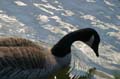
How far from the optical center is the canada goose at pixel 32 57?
362 inches

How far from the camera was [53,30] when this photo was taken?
12.3m

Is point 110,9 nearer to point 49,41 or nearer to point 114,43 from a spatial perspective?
point 114,43

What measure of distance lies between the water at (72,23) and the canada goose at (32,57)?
21.0 inches

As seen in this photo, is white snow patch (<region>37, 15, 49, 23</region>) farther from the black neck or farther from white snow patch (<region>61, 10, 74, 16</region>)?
the black neck

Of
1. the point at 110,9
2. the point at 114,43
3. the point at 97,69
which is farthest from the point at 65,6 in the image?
the point at 97,69

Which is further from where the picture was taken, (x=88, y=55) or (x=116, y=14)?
(x=116, y=14)

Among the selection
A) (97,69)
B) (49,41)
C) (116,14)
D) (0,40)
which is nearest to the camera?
(0,40)

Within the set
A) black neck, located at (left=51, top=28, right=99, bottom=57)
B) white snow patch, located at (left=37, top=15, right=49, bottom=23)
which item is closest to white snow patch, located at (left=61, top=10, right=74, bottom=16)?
white snow patch, located at (left=37, top=15, right=49, bottom=23)

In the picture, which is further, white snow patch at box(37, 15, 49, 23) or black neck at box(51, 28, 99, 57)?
white snow patch at box(37, 15, 49, 23)

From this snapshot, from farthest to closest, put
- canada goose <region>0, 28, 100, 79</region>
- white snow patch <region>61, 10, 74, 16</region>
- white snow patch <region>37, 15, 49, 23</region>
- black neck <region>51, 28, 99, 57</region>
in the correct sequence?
white snow patch <region>61, 10, 74, 16</region>, white snow patch <region>37, 15, 49, 23</region>, black neck <region>51, 28, 99, 57</region>, canada goose <region>0, 28, 100, 79</region>

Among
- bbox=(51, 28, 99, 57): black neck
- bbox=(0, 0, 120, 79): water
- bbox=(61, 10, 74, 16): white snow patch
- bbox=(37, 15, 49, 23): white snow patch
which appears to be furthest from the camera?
bbox=(61, 10, 74, 16): white snow patch

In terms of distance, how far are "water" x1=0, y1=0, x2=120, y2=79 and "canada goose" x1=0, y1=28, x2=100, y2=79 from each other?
1.75 feet

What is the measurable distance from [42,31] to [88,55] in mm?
1474

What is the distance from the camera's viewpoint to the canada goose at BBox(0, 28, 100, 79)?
9203mm
